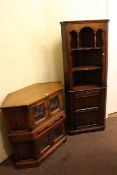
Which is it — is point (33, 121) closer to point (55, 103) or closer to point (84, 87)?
point (55, 103)

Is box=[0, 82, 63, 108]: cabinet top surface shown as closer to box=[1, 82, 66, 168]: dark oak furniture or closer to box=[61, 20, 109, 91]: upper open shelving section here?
box=[1, 82, 66, 168]: dark oak furniture

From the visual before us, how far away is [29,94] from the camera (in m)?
2.13

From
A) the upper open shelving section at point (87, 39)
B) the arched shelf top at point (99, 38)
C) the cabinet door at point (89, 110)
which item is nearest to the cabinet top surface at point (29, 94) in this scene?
the cabinet door at point (89, 110)

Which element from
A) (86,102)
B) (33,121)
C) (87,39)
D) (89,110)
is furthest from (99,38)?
(33,121)

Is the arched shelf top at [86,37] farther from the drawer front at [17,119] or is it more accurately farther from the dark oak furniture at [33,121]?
the drawer front at [17,119]

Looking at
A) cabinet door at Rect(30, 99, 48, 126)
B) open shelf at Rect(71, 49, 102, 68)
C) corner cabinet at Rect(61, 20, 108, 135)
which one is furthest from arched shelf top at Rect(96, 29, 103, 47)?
cabinet door at Rect(30, 99, 48, 126)

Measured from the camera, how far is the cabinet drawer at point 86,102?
2496mm

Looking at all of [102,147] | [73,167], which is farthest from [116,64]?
[73,167]

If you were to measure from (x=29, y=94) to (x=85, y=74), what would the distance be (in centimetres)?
100

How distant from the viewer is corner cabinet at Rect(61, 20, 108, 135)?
228 centimetres

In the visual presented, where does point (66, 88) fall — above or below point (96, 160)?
above

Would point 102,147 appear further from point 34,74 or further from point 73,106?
point 34,74

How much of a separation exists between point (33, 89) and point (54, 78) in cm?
59

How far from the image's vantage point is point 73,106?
251cm
